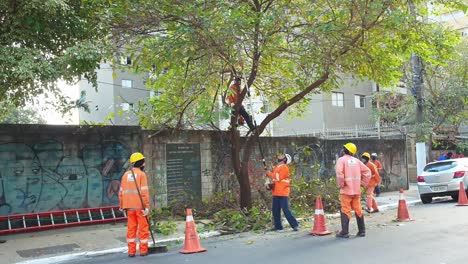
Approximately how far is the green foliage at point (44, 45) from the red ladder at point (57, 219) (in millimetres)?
2593

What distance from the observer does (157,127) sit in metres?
12.3

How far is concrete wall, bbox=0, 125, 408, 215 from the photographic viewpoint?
10181 millimetres

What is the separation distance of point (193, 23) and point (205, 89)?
261 cm

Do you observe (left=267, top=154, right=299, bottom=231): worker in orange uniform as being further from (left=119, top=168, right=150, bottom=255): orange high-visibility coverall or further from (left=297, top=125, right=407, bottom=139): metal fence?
(left=297, top=125, right=407, bottom=139): metal fence

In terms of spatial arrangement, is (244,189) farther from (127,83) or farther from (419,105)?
(127,83)

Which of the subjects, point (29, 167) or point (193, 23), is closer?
point (193, 23)

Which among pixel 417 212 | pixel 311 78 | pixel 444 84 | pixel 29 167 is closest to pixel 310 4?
pixel 311 78

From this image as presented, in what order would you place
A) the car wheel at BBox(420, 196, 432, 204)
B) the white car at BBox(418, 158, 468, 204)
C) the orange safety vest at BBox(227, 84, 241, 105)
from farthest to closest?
1. the car wheel at BBox(420, 196, 432, 204)
2. the white car at BBox(418, 158, 468, 204)
3. the orange safety vest at BBox(227, 84, 241, 105)

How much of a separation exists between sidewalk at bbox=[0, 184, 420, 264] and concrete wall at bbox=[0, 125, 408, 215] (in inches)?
31.9

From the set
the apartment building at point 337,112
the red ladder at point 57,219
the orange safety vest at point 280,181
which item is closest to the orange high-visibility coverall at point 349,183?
the orange safety vest at point 280,181

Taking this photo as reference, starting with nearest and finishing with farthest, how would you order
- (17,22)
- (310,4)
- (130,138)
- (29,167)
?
(17,22) → (29,167) → (310,4) → (130,138)

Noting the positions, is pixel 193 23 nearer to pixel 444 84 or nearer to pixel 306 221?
pixel 306 221

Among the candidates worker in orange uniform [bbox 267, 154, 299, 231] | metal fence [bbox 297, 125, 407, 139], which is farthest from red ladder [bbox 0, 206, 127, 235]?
metal fence [bbox 297, 125, 407, 139]

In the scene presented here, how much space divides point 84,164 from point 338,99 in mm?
20912
